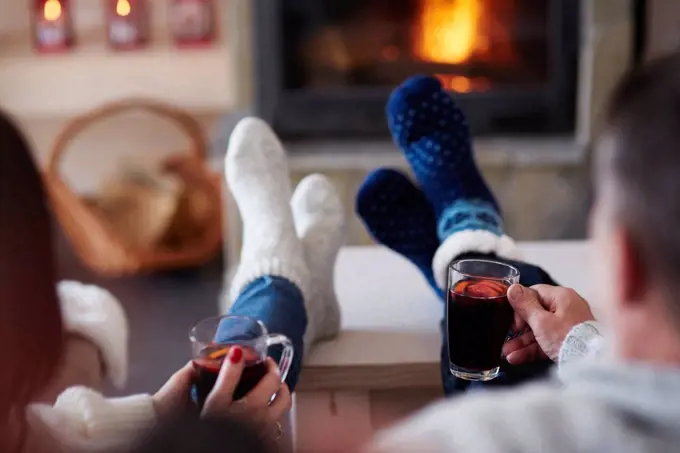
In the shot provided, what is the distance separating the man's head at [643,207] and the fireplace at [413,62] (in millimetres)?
1429

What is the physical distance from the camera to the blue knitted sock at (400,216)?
1.22m

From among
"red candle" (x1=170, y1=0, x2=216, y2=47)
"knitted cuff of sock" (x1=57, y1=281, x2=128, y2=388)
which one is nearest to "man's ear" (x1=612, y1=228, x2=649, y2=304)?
"knitted cuff of sock" (x1=57, y1=281, x2=128, y2=388)

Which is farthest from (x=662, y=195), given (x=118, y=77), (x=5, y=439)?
(x=118, y=77)

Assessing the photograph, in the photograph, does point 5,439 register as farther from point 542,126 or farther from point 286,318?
point 542,126

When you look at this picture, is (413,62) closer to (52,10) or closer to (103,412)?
(52,10)

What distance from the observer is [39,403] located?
825 mm

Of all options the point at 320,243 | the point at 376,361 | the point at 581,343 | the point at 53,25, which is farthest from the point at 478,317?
the point at 53,25

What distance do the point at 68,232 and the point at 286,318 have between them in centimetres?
139

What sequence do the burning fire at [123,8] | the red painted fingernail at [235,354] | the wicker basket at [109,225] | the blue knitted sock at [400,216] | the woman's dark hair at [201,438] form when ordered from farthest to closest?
the burning fire at [123,8], the wicker basket at [109,225], the blue knitted sock at [400,216], the red painted fingernail at [235,354], the woman's dark hair at [201,438]

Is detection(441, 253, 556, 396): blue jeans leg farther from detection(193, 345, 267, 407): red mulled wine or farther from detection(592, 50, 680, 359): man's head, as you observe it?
detection(592, 50, 680, 359): man's head

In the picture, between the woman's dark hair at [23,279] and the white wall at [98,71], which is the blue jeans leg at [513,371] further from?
the white wall at [98,71]

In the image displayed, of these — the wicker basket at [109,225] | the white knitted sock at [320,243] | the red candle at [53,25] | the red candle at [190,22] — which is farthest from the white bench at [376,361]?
the red candle at [53,25]

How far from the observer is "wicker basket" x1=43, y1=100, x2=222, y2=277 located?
211 centimetres

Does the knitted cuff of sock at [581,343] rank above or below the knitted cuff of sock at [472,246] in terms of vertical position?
below
